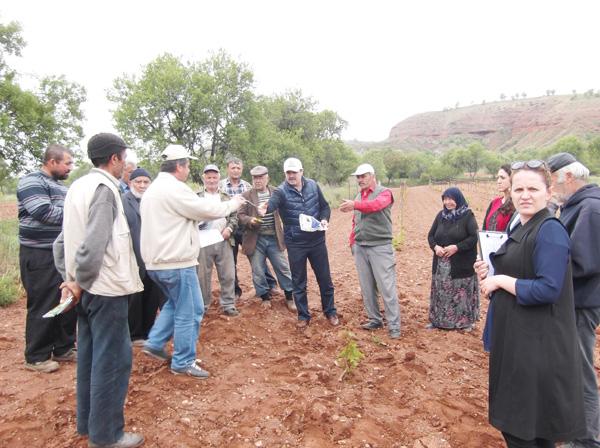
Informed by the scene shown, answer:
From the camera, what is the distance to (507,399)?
199cm

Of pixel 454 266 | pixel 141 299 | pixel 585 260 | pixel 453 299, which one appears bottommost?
pixel 453 299

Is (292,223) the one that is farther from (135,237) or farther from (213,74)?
(213,74)

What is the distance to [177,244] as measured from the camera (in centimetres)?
326

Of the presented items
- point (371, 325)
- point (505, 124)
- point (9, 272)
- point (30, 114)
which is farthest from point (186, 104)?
point (505, 124)

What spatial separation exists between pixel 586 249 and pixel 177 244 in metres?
2.89

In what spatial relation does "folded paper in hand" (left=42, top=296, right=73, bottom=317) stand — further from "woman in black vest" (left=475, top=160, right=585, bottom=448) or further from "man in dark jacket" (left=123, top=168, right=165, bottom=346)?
"woman in black vest" (left=475, top=160, right=585, bottom=448)

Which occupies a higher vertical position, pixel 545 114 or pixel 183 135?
pixel 545 114

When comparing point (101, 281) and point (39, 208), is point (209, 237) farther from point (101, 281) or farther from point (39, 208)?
point (101, 281)

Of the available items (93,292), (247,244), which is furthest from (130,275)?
(247,244)

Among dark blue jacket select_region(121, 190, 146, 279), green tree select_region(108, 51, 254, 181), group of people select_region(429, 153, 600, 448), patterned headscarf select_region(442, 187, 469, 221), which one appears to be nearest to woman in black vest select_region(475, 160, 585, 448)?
group of people select_region(429, 153, 600, 448)

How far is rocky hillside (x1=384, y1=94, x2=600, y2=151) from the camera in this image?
9475cm

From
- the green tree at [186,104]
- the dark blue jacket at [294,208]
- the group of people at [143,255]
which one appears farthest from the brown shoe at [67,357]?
the green tree at [186,104]

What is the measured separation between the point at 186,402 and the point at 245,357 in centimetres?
97

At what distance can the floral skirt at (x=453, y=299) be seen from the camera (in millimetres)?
4770
